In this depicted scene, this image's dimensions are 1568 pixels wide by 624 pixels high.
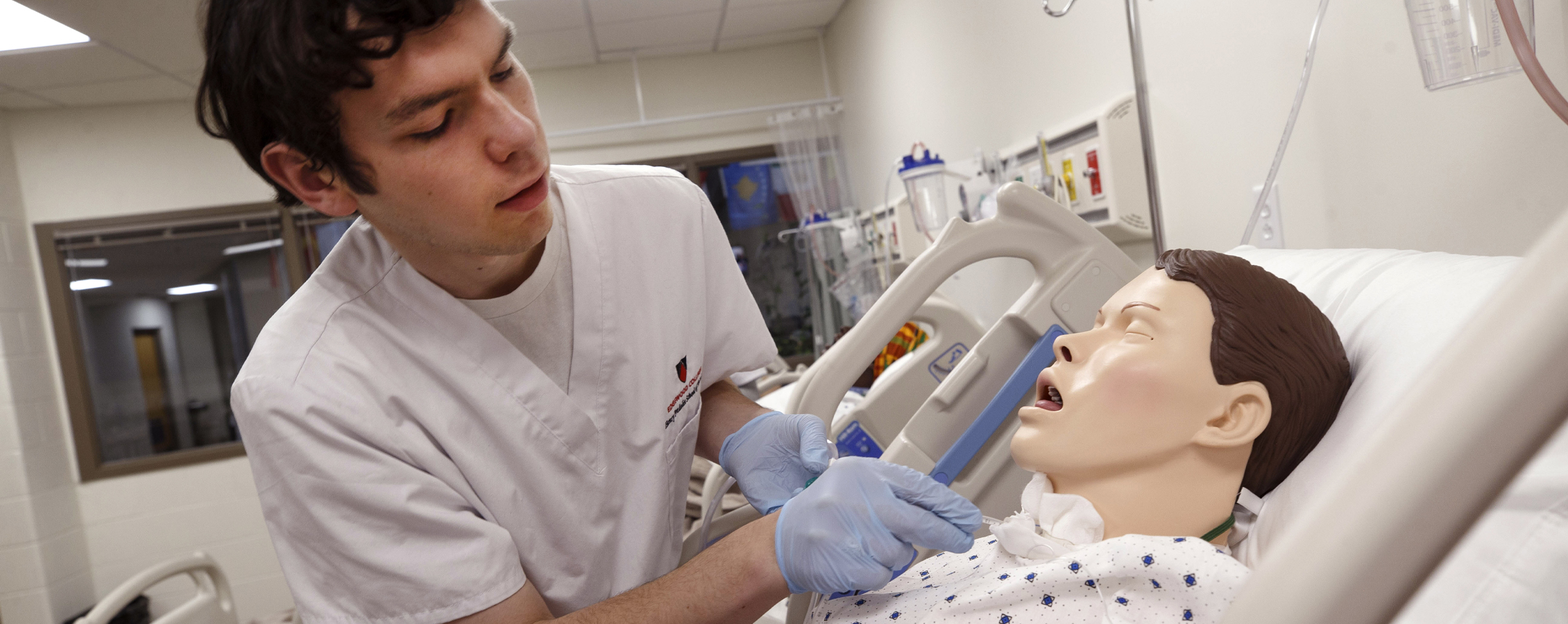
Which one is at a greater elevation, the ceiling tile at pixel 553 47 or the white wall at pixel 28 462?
the ceiling tile at pixel 553 47

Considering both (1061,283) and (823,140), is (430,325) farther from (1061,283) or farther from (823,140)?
(823,140)

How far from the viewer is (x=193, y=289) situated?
15.8ft

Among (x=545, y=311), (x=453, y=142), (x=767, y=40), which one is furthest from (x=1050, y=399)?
(x=767, y=40)

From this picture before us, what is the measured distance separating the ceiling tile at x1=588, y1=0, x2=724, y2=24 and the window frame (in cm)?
236

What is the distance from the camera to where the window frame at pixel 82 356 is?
456 centimetres

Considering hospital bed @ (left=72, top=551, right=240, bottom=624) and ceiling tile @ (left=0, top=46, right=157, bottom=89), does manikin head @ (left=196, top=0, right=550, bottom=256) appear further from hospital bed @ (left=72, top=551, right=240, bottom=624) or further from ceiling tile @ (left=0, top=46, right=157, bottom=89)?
ceiling tile @ (left=0, top=46, right=157, bottom=89)

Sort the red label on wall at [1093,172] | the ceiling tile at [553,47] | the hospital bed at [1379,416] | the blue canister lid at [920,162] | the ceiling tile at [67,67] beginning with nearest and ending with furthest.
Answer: the hospital bed at [1379,416]
the red label on wall at [1093,172]
the blue canister lid at [920,162]
the ceiling tile at [67,67]
the ceiling tile at [553,47]

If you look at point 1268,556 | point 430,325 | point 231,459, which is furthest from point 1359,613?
point 231,459

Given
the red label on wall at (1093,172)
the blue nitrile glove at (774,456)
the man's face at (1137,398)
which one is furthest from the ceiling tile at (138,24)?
the man's face at (1137,398)

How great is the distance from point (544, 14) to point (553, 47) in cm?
53

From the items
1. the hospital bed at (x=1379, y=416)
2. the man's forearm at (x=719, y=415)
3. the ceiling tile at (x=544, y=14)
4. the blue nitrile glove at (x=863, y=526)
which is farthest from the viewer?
the ceiling tile at (x=544, y=14)

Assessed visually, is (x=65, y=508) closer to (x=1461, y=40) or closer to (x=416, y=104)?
(x=416, y=104)

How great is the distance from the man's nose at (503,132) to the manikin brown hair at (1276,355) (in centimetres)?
82

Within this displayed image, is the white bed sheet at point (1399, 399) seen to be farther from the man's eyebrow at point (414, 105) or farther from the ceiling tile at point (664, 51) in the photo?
the ceiling tile at point (664, 51)
